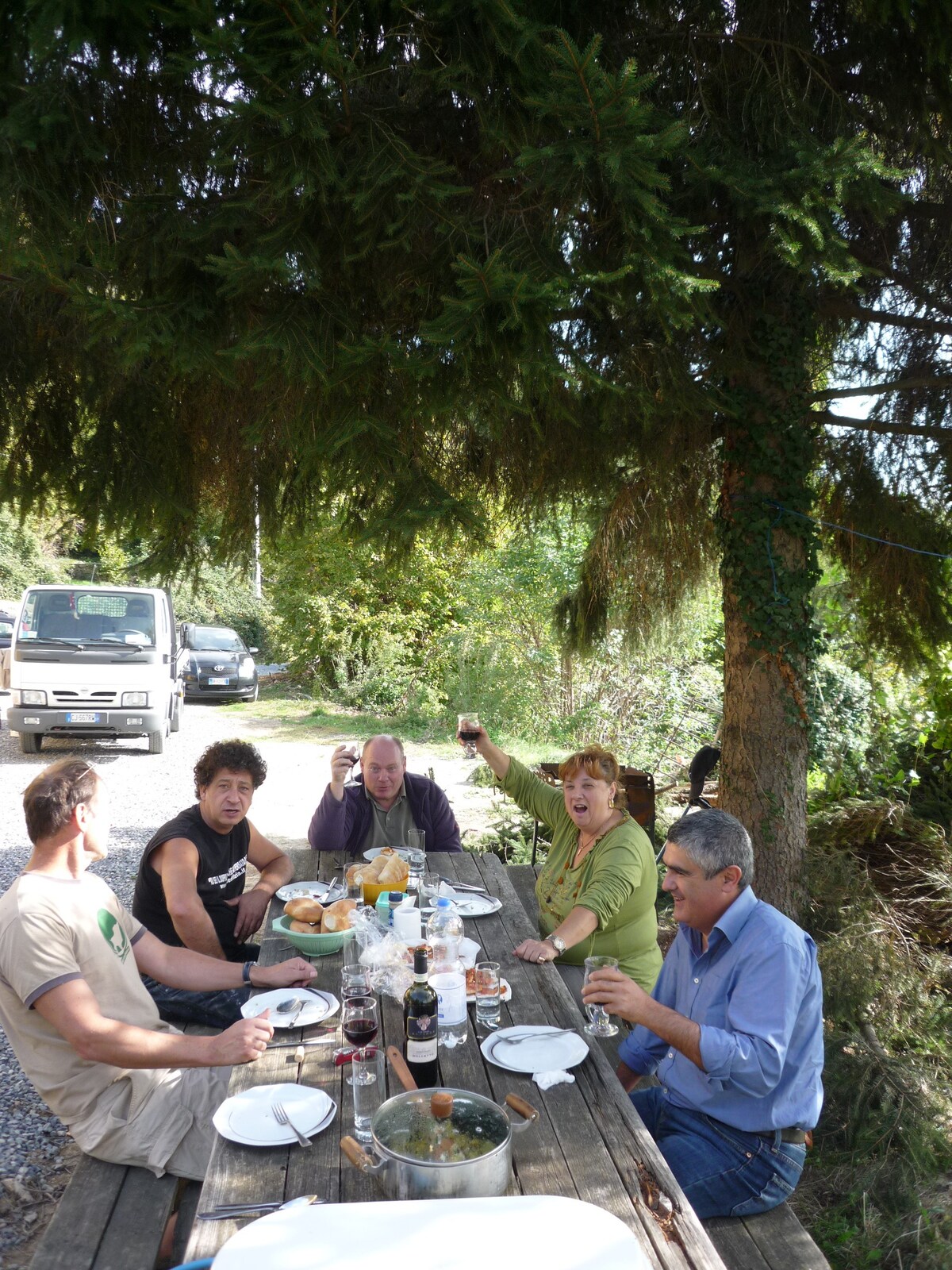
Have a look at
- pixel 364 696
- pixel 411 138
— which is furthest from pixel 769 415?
pixel 364 696

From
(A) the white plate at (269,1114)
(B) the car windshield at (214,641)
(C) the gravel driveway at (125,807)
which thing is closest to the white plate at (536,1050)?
(A) the white plate at (269,1114)

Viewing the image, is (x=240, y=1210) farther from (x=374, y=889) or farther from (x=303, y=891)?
(x=303, y=891)

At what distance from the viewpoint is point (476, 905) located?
3.67 meters

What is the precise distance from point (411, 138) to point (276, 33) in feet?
3.20

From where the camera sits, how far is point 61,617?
11672mm

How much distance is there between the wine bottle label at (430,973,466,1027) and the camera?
2.55 meters

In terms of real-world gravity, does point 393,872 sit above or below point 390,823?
above

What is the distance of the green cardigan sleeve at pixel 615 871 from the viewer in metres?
3.47

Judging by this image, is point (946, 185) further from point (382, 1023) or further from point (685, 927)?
point (382, 1023)

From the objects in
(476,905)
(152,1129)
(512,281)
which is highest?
(512,281)

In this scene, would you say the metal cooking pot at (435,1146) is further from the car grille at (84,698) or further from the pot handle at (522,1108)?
the car grille at (84,698)

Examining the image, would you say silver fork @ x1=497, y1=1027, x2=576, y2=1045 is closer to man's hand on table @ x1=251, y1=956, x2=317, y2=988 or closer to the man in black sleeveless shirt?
man's hand on table @ x1=251, y1=956, x2=317, y2=988

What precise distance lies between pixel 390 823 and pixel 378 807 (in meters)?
A: 0.10

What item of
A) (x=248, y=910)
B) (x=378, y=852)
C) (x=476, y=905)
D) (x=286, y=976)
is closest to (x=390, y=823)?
(x=378, y=852)
